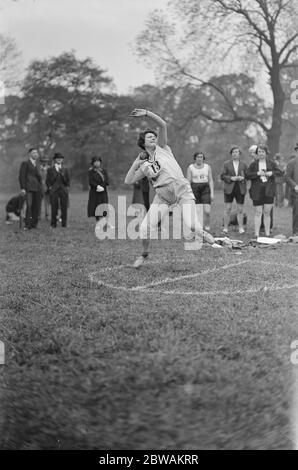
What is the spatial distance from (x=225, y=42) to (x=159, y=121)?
1273 cm

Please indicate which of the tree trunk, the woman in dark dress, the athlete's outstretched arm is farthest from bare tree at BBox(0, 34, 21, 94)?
the tree trunk

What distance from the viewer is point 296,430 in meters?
2.69

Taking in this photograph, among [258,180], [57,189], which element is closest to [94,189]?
[57,189]

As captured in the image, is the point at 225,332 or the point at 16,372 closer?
the point at 16,372

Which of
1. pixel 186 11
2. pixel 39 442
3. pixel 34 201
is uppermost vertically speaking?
pixel 186 11

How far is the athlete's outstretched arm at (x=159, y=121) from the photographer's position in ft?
21.5

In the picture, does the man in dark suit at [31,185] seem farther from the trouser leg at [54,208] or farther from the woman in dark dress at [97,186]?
the woman in dark dress at [97,186]

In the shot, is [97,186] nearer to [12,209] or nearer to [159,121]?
[12,209]

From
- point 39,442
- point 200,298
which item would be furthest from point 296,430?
point 200,298

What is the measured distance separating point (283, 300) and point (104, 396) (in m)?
2.76

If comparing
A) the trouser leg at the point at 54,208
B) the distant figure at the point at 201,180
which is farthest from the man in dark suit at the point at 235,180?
the trouser leg at the point at 54,208

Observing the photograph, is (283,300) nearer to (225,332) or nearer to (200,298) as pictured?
(200,298)

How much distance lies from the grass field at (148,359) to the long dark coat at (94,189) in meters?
5.69

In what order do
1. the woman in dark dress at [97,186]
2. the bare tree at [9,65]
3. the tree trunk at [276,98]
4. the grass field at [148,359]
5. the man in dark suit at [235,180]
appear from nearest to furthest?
the grass field at [148,359] → the bare tree at [9,65] → the man in dark suit at [235,180] → the woman in dark dress at [97,186] → the tree trunk at [276,98]
